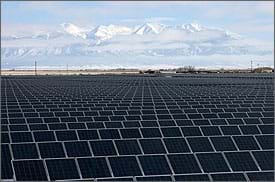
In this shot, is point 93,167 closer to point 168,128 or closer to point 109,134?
point 109,134

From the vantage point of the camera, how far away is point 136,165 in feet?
64.6

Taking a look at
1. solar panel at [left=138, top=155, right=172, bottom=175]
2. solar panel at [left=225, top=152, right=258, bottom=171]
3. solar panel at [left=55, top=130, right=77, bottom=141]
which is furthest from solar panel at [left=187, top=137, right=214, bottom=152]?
solar panel at [left=55, top=130, right=77, bottom=141]

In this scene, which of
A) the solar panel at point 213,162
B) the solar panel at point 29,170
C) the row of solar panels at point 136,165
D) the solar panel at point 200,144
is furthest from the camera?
the solar panel at point 200,144

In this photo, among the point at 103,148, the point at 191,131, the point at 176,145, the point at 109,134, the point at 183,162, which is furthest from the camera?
the point at 191,131

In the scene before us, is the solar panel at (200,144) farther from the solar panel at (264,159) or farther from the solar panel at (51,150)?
the solar panel at (51,150)

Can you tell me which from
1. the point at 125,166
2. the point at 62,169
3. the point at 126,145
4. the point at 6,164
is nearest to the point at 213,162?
the point at 125,166

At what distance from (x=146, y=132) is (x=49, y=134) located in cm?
504

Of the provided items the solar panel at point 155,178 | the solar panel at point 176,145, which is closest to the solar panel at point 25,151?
the solar panel at point 155,178

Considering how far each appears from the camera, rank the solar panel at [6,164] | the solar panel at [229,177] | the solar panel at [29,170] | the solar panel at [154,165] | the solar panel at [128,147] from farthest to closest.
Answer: the solar panel at [128,147] → the solar panel at [154,165] → the solar panel at [229,177] → the solar panel at [6,164] → the solar panel at [29,170]

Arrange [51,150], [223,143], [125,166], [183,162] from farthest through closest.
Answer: [223,143], [51,150], [183,162], [125,166]

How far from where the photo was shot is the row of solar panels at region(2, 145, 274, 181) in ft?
61.2

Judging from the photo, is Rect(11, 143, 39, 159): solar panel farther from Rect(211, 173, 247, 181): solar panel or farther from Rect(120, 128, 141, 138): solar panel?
Rect(211, 173, 247, 181): solar panel

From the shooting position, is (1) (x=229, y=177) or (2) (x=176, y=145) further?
(2) (x=176, y=145)

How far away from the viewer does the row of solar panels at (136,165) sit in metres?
18.6
